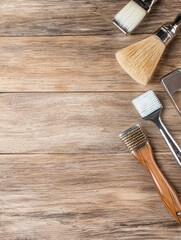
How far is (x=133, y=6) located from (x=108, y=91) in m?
0.19

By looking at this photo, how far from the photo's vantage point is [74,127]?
1.18m

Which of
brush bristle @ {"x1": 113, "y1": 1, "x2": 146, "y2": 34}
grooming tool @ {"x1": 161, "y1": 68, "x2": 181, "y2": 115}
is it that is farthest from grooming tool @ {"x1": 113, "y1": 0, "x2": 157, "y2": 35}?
grooming tool @ {"x1": 161, "y1": 68, "x2": 181, "y2": 115}

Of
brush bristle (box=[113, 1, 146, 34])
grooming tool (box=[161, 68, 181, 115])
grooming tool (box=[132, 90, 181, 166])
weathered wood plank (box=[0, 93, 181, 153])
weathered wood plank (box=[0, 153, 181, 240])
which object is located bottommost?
weathered wood plank (box=[0, 153, 181, 240])

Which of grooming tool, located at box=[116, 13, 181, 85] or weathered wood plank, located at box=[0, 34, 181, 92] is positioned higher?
grooming tool, located at box=[116, 13, 181, 85]

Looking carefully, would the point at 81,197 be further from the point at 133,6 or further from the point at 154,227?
the point at 133,6

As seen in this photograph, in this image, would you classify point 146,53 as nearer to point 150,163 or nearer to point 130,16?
point 130,16

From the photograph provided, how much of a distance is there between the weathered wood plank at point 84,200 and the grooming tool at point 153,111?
0.03 metres

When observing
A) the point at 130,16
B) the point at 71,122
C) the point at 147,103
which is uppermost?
the point at 130,16

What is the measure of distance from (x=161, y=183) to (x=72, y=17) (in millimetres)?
417

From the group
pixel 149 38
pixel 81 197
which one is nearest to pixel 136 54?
pixel 149 38

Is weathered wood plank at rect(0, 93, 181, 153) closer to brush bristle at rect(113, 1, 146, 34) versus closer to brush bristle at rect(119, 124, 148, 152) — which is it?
brush bristle at rect(119, 124, 148, 152)

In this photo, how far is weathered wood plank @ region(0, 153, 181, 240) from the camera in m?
1.16

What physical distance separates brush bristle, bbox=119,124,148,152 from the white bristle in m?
0.03

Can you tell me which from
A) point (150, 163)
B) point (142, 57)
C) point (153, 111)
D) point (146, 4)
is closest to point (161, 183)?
point (150, 163)
